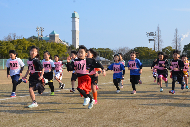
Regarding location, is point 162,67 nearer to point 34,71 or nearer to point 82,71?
point 82,71

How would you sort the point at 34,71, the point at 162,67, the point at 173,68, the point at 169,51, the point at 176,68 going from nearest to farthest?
1. the point at 34,71
2. the point at 176,68
3. the point at 173,68
4. the point at 162,67
5. the point at 169,51

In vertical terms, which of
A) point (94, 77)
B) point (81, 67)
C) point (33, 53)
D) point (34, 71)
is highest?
point (33, 53)

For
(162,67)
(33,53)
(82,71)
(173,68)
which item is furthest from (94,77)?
(162,67)

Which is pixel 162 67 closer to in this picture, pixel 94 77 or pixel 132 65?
pixel 132 65

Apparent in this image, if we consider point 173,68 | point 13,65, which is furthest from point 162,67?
point 13,65

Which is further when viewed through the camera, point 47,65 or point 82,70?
point 47,65

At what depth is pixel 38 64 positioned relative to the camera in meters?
6.62

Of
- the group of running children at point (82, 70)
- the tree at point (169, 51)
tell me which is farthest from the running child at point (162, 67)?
the tree at point (169, 51)

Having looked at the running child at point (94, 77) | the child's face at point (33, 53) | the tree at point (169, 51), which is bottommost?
the running child at point (94, 77)

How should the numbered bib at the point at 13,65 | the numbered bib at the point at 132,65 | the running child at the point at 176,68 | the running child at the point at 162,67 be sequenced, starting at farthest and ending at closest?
1. the running child at the point at 162,67
2. the numbered bib at the point at 132,65
3. the running child at the point at 176,68
4. the numbered bib at the point at 13,65

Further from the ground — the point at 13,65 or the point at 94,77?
the point at 13,65

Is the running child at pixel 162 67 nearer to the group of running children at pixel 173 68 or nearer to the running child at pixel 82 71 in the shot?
the group of running children at pixel 173 68

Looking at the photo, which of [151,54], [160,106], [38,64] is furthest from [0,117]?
[151,54]

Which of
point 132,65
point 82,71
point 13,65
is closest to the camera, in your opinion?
point 82,71
